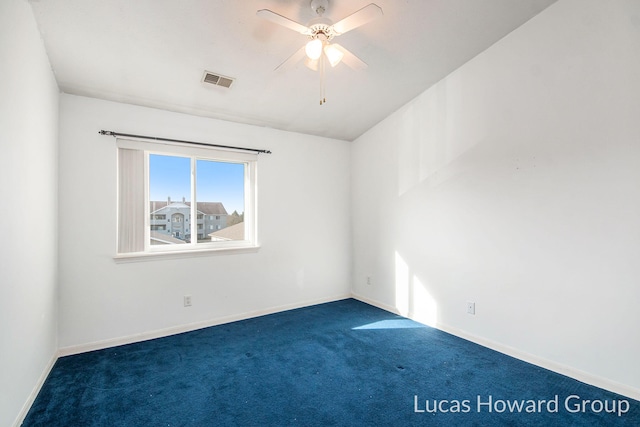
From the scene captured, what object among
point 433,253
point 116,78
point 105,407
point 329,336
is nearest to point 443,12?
point 433,253

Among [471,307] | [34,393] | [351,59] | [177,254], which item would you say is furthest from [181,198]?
[471,307]

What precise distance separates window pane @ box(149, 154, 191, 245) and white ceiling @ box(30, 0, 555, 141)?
0.62 metres

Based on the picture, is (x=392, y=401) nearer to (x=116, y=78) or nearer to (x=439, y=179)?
(x=439, y=179)

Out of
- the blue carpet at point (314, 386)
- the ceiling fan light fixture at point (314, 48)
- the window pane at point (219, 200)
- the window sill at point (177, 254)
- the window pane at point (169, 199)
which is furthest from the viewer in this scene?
the window pane at point (219, 200)

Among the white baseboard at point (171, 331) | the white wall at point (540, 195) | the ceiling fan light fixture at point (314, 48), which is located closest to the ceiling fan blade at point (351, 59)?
the ceiling fan light fixture at point (314, 48)

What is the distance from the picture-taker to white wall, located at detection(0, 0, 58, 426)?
1.56 meters

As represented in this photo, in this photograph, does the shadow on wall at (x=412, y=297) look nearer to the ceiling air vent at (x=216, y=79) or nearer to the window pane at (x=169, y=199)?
the window pane at (x=169, y=199)

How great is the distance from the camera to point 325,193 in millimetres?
4359

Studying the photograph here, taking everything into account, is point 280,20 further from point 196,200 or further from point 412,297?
point 412,297

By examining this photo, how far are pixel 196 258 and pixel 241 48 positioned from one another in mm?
2209

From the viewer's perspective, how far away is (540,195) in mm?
2494

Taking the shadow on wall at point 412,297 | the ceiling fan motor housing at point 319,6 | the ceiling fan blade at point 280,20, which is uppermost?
the ceiling fan motor housing at point 319,6

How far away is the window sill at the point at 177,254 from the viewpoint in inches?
116

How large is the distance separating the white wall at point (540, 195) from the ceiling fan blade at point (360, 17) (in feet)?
5.36
